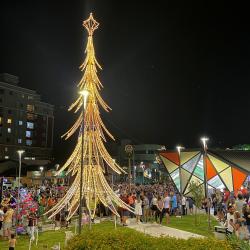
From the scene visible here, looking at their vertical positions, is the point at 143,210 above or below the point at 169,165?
below

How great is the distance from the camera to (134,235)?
379 inches

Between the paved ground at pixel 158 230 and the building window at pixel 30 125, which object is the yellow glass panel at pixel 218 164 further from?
the building window at pixel 30 125

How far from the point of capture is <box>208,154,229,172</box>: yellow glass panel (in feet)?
100.0

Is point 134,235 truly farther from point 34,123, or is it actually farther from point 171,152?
point 34,123

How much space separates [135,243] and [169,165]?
2416cm

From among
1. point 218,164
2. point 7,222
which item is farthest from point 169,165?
point 7,222

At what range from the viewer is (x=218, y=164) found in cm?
3109

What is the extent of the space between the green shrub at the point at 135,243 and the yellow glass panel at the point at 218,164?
22.0 meters

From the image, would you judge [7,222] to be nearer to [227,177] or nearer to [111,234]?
[111,234]

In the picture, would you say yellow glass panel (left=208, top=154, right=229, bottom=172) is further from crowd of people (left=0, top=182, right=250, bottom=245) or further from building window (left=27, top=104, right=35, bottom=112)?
building window (left=27, top=104, right=35, bottom=112)

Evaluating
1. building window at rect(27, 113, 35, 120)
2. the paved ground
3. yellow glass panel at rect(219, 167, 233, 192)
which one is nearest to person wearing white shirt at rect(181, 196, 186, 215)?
yellow glass panel at rect(219, 167, 233, 192)

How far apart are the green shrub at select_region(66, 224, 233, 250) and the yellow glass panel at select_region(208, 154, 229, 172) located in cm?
2204

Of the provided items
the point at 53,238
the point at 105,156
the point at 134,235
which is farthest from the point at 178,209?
the point at 134,235

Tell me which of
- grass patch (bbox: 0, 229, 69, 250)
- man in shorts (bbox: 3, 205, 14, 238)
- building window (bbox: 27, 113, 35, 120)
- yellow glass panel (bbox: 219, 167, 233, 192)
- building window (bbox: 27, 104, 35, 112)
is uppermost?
building window (bbox: 27, 104, 35, 112)
